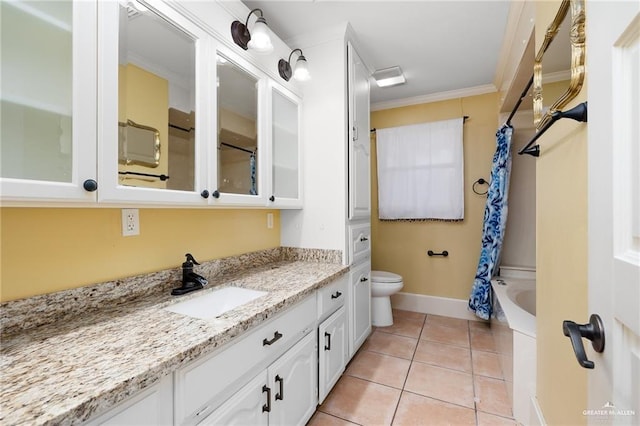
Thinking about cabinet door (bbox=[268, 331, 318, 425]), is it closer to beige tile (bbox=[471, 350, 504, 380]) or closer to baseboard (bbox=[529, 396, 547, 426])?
baseboard (bbox=[529, 396, 547, 426])

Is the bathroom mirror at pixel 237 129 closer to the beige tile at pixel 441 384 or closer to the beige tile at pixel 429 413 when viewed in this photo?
the beige tile at pixel 429 413

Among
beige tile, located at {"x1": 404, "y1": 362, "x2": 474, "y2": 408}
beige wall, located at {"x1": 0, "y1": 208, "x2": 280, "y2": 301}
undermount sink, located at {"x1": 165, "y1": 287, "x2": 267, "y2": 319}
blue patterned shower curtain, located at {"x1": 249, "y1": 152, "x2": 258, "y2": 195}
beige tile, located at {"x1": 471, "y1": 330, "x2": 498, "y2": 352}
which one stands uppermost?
blue patterned shower curtain, located at {"x1": 249, "y1": 152, "x2": 258, "y2": 195}

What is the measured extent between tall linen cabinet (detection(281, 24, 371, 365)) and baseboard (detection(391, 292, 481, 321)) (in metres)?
1.25

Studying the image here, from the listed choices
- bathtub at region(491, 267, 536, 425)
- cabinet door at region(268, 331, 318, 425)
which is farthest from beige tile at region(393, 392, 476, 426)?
cabinet door at region(268, 331, 318, 425)

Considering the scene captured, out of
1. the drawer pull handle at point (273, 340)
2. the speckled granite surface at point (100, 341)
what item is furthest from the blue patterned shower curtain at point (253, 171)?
the drawer pull handle at point (273, 340)

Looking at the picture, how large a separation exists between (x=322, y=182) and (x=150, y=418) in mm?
1595

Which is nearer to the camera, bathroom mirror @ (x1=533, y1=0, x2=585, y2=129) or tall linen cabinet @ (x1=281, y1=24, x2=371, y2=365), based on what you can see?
bathroom mirror @ (x1=533, y1=0, x2=585, y2=129)

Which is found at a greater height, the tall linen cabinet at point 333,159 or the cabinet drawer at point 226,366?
the tall linen cabinet at point 333,159

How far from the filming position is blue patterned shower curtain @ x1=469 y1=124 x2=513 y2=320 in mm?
2490

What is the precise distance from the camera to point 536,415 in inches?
51.4

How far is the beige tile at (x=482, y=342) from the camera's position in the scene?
92.4 inches

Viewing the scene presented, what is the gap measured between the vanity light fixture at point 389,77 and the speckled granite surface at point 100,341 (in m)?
2.13

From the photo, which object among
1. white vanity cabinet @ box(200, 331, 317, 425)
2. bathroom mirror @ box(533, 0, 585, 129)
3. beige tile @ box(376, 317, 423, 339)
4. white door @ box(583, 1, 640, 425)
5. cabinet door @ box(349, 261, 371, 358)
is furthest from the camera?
beige tile @ box(376, 317, 423, 339)

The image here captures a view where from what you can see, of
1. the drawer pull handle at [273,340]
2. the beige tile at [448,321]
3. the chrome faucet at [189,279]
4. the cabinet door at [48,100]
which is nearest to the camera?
the cabinet door at [48,100]
